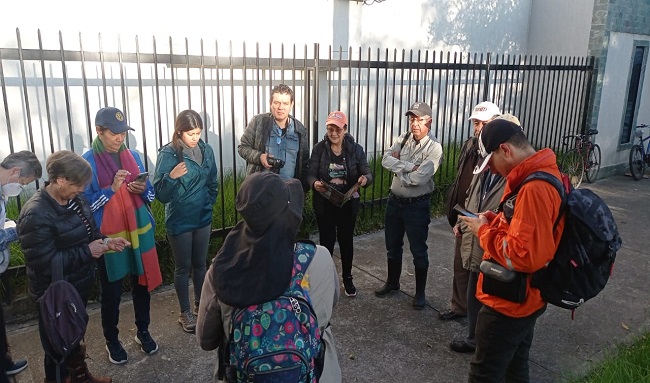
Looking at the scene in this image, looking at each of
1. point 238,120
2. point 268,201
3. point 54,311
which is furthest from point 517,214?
point 238,120

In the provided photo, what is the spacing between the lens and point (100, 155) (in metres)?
3.13

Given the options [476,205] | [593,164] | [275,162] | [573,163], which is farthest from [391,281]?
[593,164]

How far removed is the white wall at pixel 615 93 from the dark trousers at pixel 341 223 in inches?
294

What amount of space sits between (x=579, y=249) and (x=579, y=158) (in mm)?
7704

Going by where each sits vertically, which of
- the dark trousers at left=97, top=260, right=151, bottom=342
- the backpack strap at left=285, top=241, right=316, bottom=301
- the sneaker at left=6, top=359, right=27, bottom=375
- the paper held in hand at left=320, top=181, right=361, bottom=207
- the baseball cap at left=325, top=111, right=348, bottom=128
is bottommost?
the sneaker at left=6, top=359, right=27, bottom=375

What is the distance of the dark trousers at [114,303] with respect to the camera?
3.22 metres

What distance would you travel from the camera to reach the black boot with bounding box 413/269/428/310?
165 inches

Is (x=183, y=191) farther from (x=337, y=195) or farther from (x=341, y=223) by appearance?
(x=341, y=223)

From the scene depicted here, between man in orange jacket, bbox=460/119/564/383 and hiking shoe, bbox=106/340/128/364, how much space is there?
230 cm

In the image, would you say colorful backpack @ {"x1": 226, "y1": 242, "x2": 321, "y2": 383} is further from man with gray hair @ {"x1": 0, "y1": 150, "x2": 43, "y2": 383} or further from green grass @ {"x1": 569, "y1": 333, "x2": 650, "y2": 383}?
green grass @ {"x1": 569, "y1": 333, "x2": 650, "y2": 383}

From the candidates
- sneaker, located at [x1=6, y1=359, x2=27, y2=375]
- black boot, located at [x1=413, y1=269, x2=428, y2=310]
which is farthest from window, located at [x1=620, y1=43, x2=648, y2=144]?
sneaker, located at [x1=6, y1=359, x2=27, y2=375]

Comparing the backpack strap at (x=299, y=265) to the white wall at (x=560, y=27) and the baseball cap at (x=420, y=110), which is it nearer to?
the baseball cap at (x=420, y=110)

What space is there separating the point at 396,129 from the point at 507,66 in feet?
7.52

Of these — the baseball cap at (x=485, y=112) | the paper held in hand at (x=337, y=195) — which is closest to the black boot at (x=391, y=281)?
the paper held in hand at (x=337, y=195)
